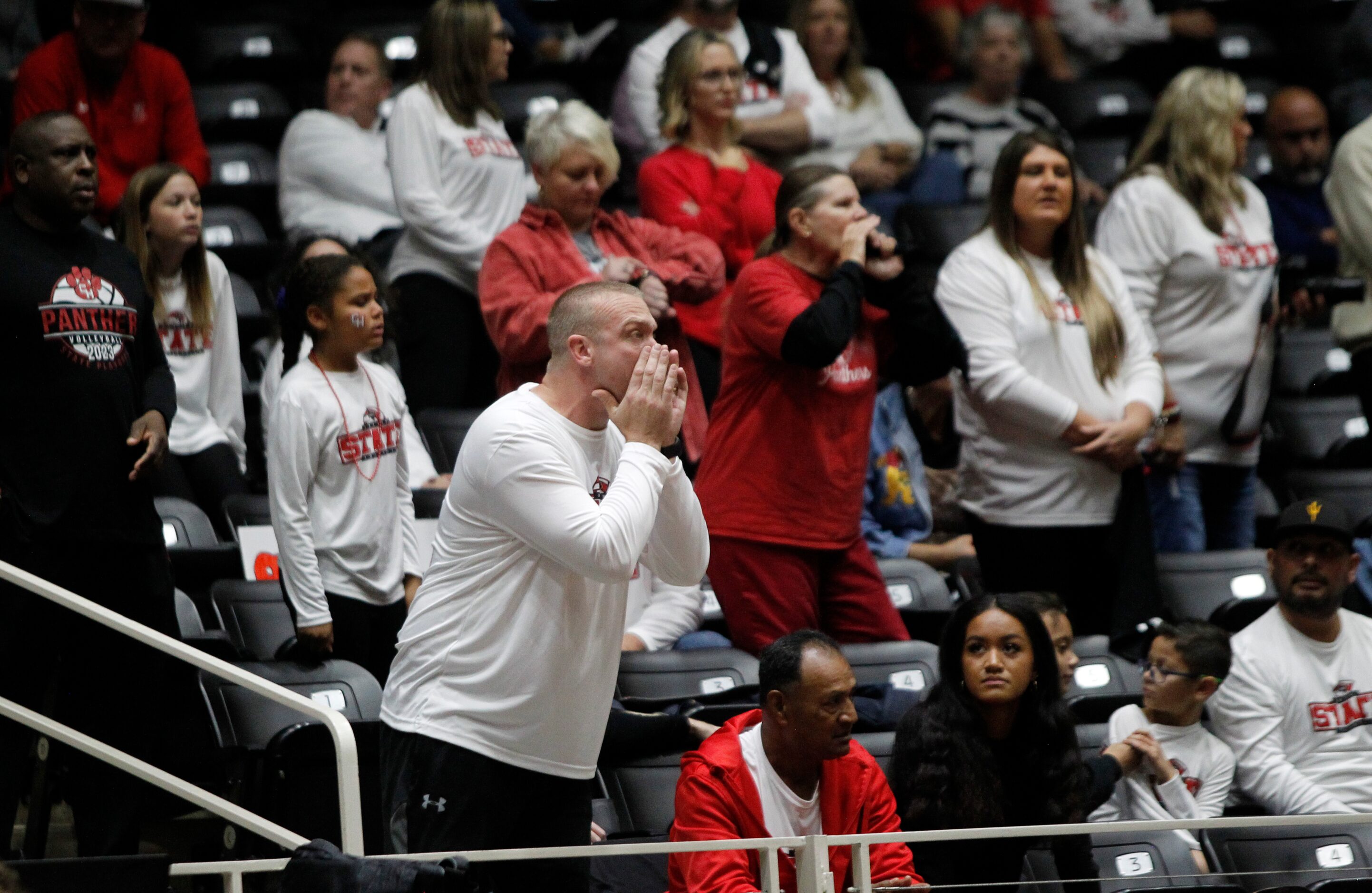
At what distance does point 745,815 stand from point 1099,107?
571 cm

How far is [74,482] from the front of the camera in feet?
13.8

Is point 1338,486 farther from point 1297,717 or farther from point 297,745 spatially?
point 297,745

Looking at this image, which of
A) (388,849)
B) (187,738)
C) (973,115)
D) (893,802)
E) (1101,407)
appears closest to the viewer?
(388,849)

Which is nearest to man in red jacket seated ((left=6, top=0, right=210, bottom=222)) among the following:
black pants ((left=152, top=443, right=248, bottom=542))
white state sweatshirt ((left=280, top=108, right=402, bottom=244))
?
white state sweatshirt ((left=280, top=108, right=402, bottom=244))

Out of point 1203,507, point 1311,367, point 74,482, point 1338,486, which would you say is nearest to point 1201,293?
point 1203,507

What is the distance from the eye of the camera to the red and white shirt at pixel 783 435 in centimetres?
479

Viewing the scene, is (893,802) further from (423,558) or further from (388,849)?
(423,558)

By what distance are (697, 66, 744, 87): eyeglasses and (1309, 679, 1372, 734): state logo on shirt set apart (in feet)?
8.79

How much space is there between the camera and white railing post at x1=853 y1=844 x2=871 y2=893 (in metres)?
3.22

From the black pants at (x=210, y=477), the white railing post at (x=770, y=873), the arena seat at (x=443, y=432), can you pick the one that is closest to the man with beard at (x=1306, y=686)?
the white railing post at (x=770, y=873)

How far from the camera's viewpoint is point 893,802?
13.0 feet

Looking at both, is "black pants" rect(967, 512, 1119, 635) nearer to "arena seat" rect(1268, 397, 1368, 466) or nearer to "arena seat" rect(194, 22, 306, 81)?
"arena seat" rect(1268, 397, 1368, 466)

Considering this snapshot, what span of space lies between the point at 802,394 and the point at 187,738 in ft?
5.69

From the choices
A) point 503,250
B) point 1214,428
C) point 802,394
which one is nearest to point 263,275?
point 503,250
